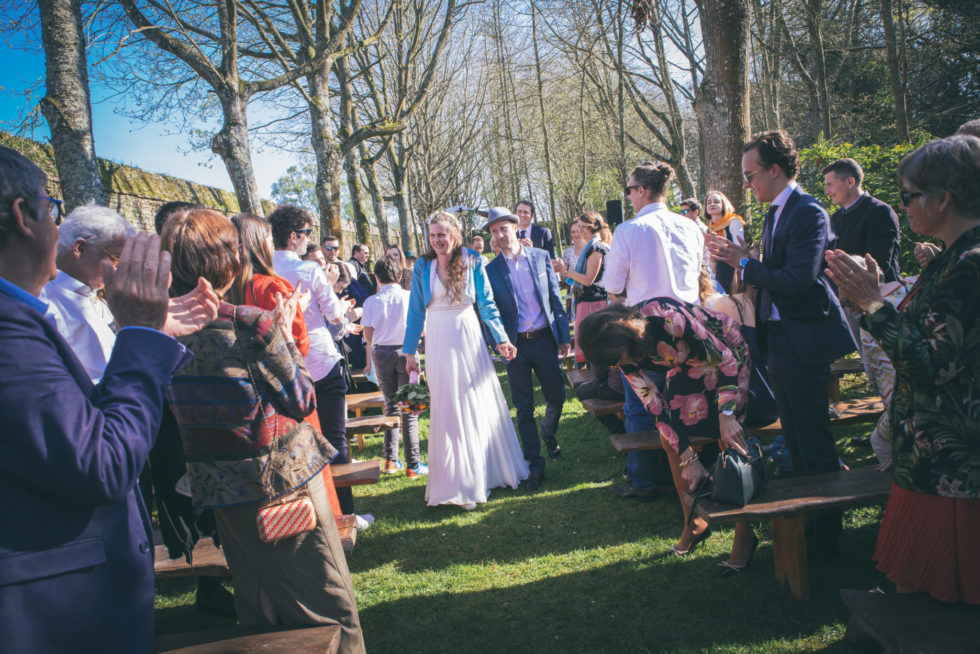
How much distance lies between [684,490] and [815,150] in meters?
6.47

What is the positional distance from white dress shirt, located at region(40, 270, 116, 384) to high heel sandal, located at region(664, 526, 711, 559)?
3.51 metres

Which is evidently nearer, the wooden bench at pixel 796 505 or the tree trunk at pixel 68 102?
the wooden bench at pixel 796 505

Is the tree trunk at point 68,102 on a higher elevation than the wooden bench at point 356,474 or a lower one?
higher

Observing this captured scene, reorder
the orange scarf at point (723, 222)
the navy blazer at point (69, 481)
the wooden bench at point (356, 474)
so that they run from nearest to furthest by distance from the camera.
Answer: the navy blazer at point (69, 481)
the wooden bench at point (356, 474)
the orange scarf at point (723, 222)

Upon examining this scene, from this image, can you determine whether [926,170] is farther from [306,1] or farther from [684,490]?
[306,1]

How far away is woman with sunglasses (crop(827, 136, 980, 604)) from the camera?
2.01 meters

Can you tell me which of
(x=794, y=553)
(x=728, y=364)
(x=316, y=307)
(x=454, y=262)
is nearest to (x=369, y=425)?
(x=316, y=307)

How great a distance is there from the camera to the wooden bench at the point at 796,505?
2.87 metres

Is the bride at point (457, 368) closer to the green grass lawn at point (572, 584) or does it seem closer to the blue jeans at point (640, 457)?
the green grass lawn at point (572, 584)

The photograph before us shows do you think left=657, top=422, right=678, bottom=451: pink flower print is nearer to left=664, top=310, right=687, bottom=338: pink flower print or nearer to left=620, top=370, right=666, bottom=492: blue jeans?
left=664, top=310, right=687, bottom=338: pink flower print

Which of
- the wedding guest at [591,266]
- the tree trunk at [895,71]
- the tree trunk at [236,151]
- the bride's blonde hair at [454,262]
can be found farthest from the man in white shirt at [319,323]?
the tree trunk at [895,71]

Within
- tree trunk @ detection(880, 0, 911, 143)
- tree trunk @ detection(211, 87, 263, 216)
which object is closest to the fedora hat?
tree trunk @ detection(211, 87, 263, 216)

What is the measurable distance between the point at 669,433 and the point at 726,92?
15.0ft

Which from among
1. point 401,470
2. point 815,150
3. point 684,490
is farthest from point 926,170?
point 815,150
